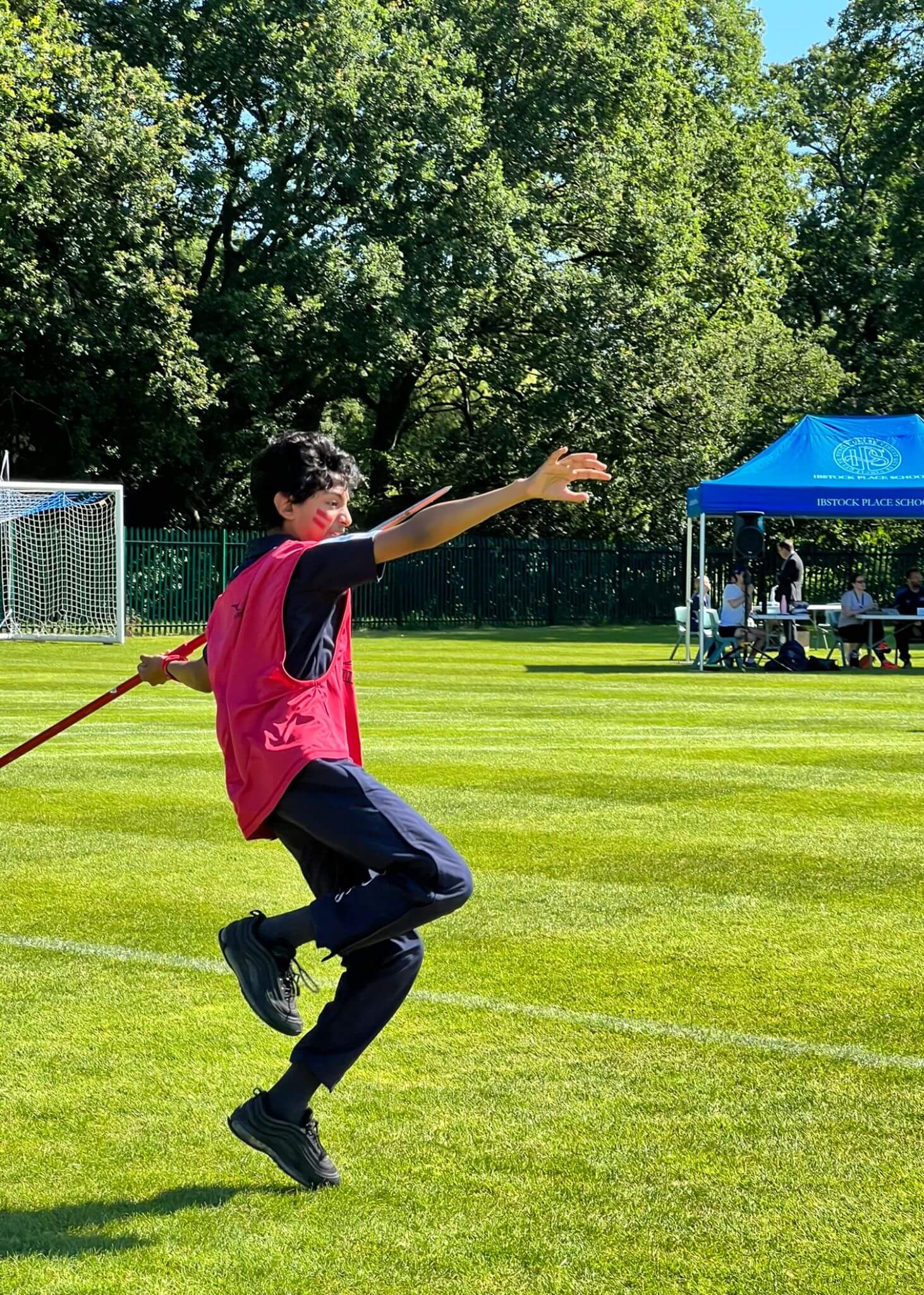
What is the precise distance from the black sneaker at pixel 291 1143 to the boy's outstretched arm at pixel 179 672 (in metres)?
1.20

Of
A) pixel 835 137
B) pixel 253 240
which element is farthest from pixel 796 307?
pixel 253 240

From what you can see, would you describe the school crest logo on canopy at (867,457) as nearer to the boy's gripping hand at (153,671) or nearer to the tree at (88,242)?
the tree at (88,242)

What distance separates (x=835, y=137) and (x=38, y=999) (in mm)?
58921

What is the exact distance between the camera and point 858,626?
26812mm

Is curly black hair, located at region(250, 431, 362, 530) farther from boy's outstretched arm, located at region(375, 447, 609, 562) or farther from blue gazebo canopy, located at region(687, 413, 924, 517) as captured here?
blue gazebo canopy, located at region(687, 413, 924, 517)

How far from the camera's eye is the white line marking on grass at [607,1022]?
17.3 feet

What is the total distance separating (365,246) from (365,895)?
35.6 meters

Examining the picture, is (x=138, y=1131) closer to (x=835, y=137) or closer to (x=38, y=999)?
(x=38, y=999)

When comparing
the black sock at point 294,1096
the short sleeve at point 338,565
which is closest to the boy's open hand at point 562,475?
the short sleeve at point 338,565

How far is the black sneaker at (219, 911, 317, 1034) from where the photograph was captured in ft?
14.3

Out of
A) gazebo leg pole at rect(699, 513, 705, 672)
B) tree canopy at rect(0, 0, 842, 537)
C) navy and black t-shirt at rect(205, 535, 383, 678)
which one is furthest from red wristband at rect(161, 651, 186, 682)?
tree canopy at rect(0, 0, 842, 537)

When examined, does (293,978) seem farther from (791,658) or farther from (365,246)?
(365,246)

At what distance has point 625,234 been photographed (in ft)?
141

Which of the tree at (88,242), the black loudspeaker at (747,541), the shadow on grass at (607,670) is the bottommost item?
the shadow on grass at (607,670)
